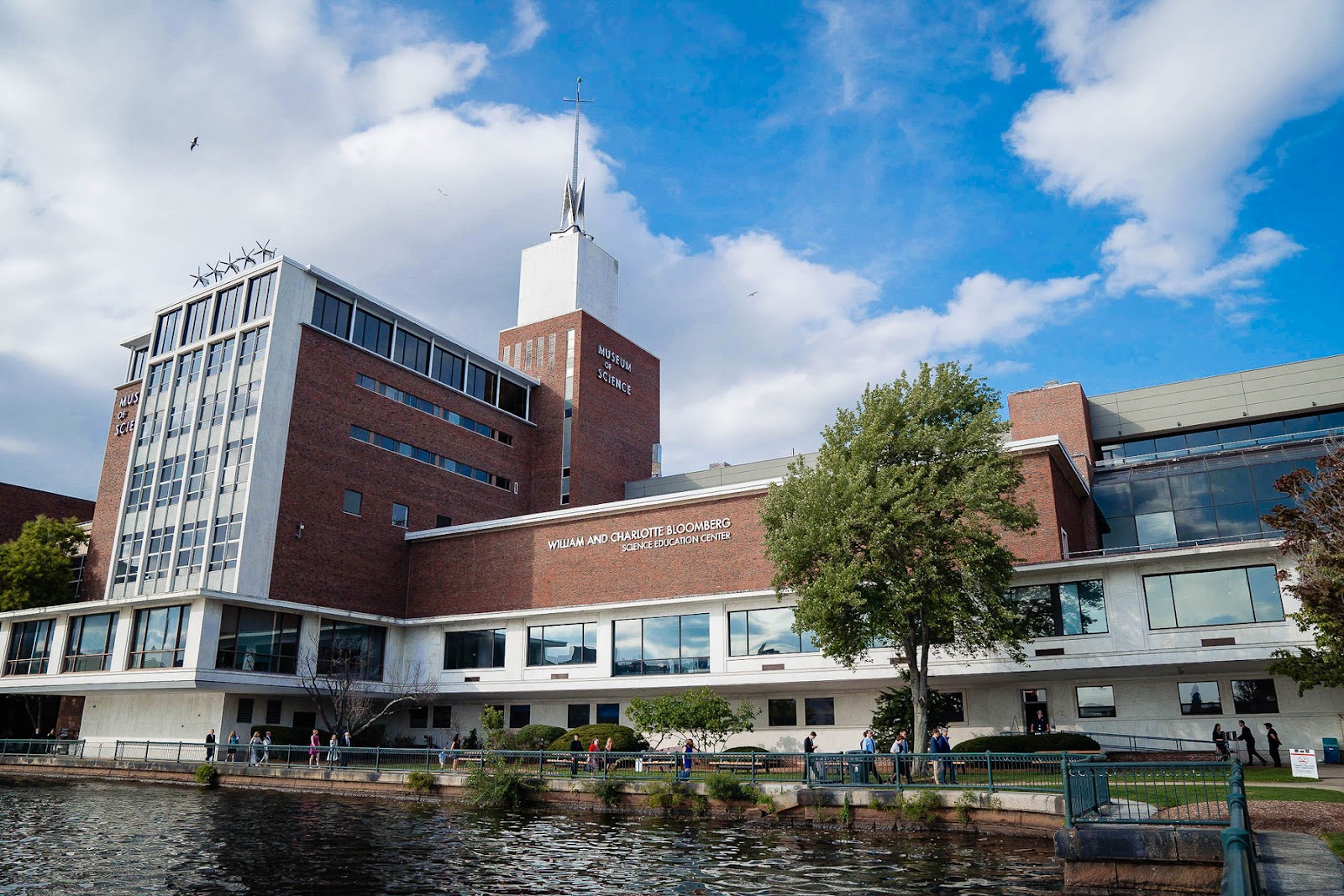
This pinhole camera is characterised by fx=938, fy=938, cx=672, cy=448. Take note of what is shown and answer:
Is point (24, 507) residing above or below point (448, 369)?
below

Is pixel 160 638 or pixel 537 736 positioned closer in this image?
pixel 537 736

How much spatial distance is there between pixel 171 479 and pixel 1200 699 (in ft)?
157

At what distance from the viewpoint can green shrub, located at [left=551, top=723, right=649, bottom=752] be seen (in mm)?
37688

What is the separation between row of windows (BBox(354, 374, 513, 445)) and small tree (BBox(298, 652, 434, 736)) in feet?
47.1

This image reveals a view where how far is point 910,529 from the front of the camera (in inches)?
1197

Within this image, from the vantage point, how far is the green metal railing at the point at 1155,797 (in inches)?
607

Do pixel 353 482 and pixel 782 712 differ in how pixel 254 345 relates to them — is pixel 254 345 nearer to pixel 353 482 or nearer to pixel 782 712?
pixel 353 482

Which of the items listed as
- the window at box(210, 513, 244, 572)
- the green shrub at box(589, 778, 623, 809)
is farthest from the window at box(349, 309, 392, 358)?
the green shrub at box(589, 778, 623, 809)

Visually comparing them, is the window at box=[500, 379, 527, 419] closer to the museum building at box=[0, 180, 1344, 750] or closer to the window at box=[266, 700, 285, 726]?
the museum building at box=[0, 180, 1344, 750]

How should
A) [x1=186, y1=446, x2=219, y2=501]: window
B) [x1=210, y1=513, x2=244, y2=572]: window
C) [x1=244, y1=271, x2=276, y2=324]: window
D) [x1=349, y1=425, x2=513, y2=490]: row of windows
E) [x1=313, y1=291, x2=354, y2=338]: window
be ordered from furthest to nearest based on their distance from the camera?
[x1=349, y1=425, x2=513, y2=490]: row of windows
[x1=313, y1=291, x2=354, y2=338]: window
[x1=244, y1=271, x2=276, y2=324]: window
[x1=186, y1=446, x2=219, y2=501]: window
[x1=210, y1=513, x2=244, y2=572]: window

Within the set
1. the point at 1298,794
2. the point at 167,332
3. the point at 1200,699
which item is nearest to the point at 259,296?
the point at 167,332

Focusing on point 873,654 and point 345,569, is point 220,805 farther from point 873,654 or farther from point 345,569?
point 873,654

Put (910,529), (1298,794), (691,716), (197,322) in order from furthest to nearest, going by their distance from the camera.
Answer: (197,322) → (691,716) → (910,529) → (1298,794)

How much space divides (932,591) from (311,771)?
75.4ft
